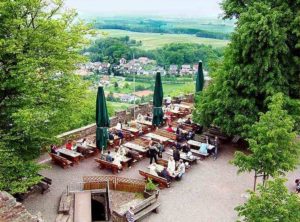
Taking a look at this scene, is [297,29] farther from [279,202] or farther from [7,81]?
[7,81]

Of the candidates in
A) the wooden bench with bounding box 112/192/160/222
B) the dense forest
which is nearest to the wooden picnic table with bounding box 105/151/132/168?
the wooden bench with bounding box 112/192/160/222

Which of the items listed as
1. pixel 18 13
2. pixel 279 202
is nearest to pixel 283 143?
pixel 279 202

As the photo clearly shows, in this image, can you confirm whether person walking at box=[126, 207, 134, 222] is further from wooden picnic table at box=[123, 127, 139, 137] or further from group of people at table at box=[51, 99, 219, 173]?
wooden picnic table at box=[123, 127, 139, 137]

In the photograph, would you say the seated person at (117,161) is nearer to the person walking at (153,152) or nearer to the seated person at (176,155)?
the person walking at (153,152)

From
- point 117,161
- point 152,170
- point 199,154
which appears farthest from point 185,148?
point 117,161

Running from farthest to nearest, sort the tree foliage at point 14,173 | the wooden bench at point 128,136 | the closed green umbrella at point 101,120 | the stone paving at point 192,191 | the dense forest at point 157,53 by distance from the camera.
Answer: the dense forest at point 157,53, the wooden bench at point 128,136, the closed green umbrella at point 101,120, the stone paving at point 192,191, the tree foliage at point 14,173

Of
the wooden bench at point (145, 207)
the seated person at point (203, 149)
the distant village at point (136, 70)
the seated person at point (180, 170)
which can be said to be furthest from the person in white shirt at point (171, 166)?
the distant village at point (136, 70)
